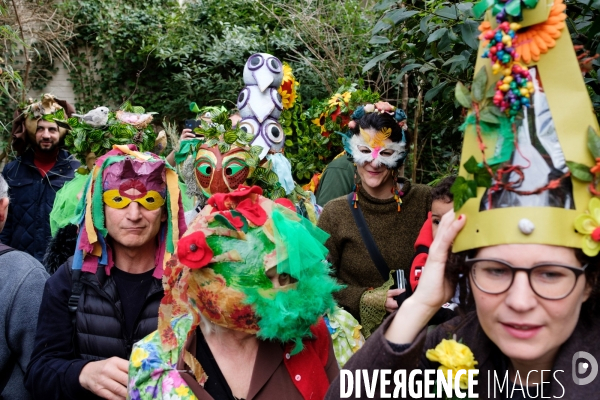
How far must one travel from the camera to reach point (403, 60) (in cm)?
357

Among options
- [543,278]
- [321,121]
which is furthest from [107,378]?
[321,121]

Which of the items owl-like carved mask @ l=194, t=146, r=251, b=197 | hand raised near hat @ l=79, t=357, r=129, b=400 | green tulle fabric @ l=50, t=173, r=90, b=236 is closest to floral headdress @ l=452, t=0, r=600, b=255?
hand raised near hat @ l=79, t=357, r=129, b=400

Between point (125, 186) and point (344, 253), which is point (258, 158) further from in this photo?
point (125, 186)

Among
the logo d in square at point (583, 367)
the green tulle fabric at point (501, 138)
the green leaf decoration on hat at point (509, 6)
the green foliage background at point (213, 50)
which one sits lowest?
the logo d in square at point (583, 367)

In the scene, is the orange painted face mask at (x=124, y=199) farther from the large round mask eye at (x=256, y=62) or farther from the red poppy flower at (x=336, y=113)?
the red poppy flower at (x=336, y=113)

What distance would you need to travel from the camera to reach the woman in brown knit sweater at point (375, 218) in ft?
12.0

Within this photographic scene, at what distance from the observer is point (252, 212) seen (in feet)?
7.61

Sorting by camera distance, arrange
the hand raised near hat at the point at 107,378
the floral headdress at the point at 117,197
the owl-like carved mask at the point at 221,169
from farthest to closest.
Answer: the owl-like carved mask at the point at 221,169
the floral headdress at the point at 117,197
the hand raised near hat at the point at 107,378

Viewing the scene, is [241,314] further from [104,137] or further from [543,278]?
[104,137]

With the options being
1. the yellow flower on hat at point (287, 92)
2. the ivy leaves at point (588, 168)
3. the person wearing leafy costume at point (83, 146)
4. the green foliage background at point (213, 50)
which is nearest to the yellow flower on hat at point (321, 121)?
the yellow flower on hat at point (287, 92)

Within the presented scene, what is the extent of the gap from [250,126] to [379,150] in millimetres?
1126

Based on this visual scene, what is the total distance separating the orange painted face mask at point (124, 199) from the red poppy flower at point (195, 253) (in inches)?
40.2

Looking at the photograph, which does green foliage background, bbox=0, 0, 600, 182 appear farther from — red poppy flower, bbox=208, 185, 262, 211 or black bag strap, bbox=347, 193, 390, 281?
red poppy flower, bbox=208, 185, 262, 211

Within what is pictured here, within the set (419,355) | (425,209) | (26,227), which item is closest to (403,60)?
(425,209)
